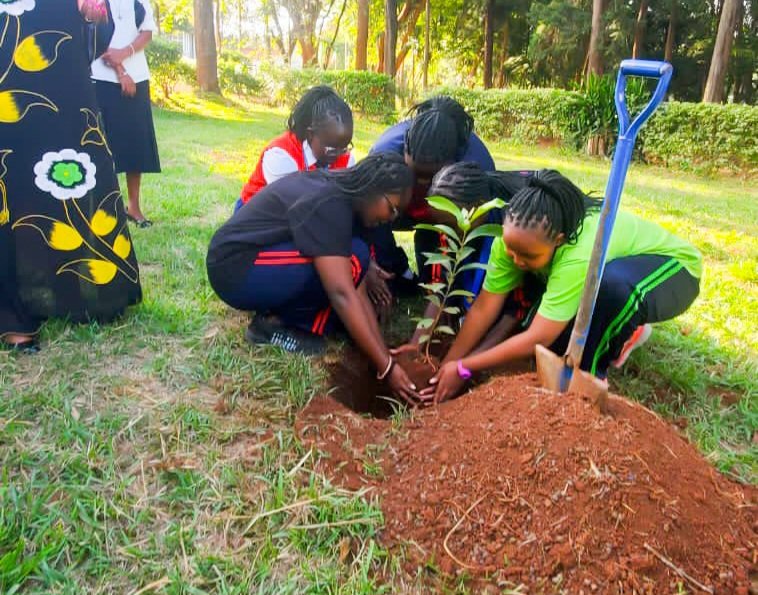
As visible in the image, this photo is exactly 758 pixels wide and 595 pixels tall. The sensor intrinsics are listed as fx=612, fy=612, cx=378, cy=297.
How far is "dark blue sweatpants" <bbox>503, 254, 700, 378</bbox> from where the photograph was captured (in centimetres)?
216

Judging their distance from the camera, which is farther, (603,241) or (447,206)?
(447,206)

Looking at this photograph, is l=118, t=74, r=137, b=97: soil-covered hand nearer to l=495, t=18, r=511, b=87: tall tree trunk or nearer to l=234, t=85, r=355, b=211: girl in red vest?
l=234, t=85, r=355, b=211: girl in red vest

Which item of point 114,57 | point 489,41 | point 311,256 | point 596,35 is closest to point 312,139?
point 311,256

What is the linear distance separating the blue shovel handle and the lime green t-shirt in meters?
0.32

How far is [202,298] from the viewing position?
299 centimetres

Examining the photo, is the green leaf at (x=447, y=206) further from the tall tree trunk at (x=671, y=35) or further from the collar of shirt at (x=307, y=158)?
the tall tree trunk at (x=671, y=35)

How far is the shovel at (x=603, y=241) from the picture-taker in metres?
1.47

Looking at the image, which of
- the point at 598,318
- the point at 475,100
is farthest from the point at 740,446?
the point at 475,100

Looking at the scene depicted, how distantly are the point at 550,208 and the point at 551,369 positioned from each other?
516 millimetres

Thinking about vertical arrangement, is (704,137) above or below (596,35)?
below

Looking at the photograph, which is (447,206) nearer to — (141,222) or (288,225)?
(288,225)

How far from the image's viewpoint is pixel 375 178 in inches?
89.6

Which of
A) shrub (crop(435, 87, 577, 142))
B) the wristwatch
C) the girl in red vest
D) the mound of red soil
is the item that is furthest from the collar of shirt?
shrub (crop(435, 87, 577, 142))

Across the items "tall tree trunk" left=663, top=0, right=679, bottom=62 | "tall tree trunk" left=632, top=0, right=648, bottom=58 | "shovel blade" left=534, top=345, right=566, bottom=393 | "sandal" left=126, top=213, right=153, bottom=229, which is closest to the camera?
"shovel blade" left=534, top=345, right=566, bottom=393
